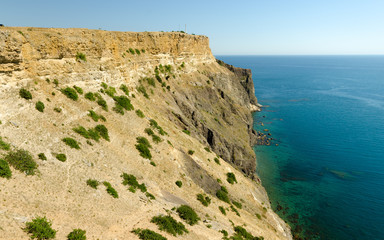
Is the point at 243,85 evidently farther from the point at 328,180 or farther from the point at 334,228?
the point at 334,228

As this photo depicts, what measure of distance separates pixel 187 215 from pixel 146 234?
690 centimetres

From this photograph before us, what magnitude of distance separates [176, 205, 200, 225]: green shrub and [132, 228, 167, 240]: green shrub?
5.46 m

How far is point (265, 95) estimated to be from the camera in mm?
147625

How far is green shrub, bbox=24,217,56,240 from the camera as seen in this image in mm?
13250

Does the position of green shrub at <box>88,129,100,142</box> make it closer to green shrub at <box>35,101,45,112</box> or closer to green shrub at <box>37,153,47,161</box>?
green shrub at <box>35,101,45,112</box>

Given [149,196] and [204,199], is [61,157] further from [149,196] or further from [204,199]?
[204,199]

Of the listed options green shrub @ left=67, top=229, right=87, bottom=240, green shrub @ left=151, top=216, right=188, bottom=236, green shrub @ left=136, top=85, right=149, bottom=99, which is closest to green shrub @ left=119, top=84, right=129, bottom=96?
green shrub @ left=136, top=85, right=149, bottom=99

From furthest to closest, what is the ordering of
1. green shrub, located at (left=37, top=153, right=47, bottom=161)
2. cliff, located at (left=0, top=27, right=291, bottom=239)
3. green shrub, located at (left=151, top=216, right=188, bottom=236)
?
green shrub, located at (left=151, top=216, right=188, bottom=236) < green shrub, located at (left=37, top=153, right=47, bottom=161) < cliff, located at (left=0, top=27, right=291, bottom=239)

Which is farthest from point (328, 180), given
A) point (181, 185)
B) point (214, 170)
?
point (181, 185)

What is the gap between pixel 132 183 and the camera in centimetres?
2391

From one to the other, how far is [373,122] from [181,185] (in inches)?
4013

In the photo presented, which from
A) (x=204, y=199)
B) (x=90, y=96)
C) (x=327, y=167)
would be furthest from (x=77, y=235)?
(x=327, y=167)

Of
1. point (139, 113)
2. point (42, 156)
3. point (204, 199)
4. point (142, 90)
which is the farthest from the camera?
point (142, 90)

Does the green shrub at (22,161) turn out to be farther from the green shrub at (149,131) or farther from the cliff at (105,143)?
the green shrub at (149,131)
